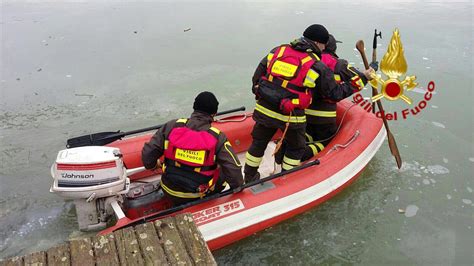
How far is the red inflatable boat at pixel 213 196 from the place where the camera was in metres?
2.84

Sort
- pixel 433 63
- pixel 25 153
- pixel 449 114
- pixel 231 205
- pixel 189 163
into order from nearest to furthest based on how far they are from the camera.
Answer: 1. pixel 189 163
2. pixel 231 205
3. pixel 25 153
4. pixel 449 114
5. pixel 433 63

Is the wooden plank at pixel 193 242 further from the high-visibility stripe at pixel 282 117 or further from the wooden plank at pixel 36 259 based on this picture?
the high-visibility stripe at pixel 282 117

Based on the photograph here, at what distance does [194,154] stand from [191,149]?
1.6 inches

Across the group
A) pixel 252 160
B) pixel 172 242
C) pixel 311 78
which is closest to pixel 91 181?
pixel 172 242

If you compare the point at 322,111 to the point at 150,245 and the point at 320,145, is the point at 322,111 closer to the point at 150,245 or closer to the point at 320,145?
the point at 320,145

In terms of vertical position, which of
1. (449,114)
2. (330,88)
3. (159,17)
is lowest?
(159,17)

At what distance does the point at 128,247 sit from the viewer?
2010 mm

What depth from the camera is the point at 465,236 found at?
3.35 metres

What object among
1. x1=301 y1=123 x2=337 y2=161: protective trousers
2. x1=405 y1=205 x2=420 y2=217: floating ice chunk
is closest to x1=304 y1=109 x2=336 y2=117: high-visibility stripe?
x1=301 y1=123 x2=337 y2=161: protective trousers

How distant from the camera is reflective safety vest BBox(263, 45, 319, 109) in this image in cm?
308

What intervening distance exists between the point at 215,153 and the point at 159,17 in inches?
286

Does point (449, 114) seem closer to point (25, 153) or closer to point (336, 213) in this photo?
point (336, 213)

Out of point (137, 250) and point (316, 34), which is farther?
point (316, 34)

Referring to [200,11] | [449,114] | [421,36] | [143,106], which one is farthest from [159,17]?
[449,114]
